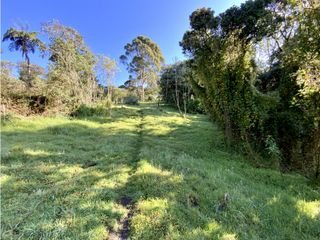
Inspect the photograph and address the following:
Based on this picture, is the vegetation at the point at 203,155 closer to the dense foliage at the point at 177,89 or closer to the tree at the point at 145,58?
the dense foliage at the point at 177,89

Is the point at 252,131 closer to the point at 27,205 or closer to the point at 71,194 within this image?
the point at 71,194

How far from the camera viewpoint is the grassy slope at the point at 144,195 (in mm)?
4086

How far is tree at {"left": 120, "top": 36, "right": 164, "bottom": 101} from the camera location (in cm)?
4250

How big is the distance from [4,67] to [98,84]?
8.86 m

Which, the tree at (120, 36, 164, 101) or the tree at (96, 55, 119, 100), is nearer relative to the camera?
the tree at (96, 55, 119, 100)

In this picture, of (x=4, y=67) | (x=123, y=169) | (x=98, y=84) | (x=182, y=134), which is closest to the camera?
(x=123, y=169)

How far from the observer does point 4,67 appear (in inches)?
591

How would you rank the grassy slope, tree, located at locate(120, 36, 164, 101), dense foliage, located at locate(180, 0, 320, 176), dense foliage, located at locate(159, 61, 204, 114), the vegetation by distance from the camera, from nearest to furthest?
the grassy slope
the vegetation
dense foliage, located at locate(180, 0, 320, 176)
dense foliage, located at locate(159, 61, 204, 114)
tree, located at locate(120, 36, 164, 101)

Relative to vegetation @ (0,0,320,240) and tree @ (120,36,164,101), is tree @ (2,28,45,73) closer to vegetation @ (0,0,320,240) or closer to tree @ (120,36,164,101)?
vegetation @ (0,0,320,240)

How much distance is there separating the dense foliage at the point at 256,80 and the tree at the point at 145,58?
103 feet

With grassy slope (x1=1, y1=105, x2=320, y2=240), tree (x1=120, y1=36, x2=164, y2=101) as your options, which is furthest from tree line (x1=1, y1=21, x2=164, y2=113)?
tree (x1=120, y1=36, x2=164, y2=101)

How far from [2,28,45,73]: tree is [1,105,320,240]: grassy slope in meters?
12.9

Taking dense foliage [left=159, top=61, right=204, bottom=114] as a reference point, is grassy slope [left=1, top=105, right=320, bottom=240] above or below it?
below

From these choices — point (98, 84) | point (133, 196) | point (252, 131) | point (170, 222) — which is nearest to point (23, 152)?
point (133, 196)
